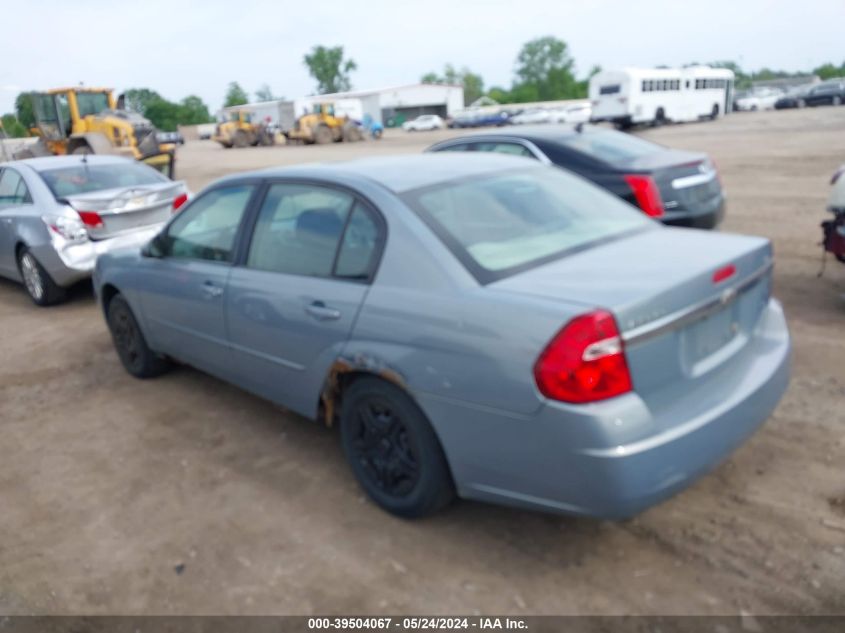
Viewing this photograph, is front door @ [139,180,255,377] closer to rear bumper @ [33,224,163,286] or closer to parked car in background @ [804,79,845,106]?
rear bumper @ [33,224,163,286]

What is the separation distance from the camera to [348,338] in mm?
3301

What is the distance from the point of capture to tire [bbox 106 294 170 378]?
5258 mm

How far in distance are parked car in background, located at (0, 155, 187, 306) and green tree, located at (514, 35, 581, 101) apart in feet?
348

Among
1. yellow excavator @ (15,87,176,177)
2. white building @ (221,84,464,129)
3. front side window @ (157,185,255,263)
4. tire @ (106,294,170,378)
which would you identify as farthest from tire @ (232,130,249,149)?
front side window @ (157,185,255,263)

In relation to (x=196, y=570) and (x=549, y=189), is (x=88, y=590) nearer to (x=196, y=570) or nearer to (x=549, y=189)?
(x=196, y=570)

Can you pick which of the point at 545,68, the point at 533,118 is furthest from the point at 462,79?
the point at 533,118

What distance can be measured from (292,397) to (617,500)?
1.88 metres

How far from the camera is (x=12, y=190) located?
26.9 ft

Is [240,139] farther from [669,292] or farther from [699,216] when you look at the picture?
[669,292]

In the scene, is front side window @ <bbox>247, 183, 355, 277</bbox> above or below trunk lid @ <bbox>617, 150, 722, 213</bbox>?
above

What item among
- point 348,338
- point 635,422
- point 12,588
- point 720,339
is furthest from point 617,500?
point 12,588

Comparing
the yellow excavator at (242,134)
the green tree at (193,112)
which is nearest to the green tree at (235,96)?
the green tree at (193,112)

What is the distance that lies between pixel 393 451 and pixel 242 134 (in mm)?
47375

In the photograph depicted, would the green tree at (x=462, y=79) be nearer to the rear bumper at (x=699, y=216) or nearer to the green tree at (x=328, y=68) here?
the green tree at (x=328, y=68)
